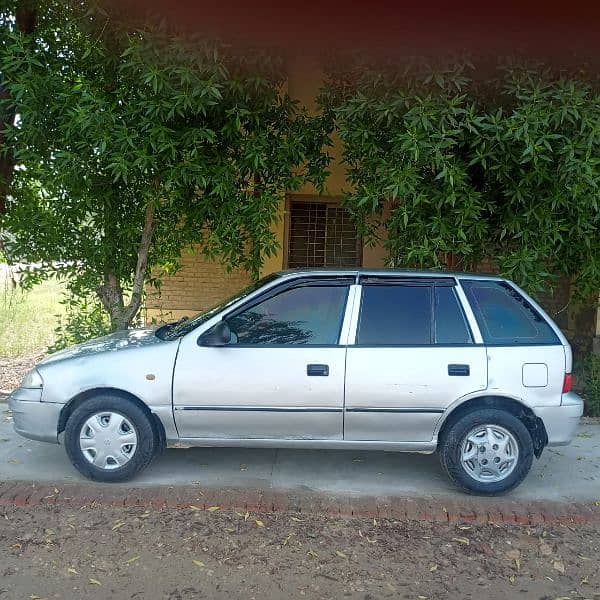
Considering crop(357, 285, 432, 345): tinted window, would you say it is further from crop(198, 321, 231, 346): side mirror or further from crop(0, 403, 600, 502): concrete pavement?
crop(0, 403, 600, 502): concrete pavement

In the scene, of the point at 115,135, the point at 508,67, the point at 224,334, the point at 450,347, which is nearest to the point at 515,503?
the point at 450,347

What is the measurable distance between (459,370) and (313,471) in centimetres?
143

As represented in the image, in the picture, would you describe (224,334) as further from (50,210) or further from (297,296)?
(50,210)

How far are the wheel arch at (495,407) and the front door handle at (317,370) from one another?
902 millimetres

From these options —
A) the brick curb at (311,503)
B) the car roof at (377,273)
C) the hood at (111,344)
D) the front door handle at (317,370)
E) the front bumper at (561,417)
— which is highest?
the car roof at (377,273)

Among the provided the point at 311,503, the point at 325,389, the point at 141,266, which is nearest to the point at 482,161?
the point at 325,389

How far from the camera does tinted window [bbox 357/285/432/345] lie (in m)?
4.57

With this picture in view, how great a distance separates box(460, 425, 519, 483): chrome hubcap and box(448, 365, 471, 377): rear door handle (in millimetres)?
400

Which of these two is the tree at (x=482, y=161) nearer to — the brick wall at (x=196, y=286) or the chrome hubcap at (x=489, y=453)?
the chrome hubcap at (x=489, y=453)

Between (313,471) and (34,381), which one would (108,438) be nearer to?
(34,381)

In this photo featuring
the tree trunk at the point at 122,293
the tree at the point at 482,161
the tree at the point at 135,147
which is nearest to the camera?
the tree at the point at 482,161

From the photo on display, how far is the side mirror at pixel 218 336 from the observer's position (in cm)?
441

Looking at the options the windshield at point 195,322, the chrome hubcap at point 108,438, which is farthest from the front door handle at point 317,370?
the chrome hubcap at point 108,438

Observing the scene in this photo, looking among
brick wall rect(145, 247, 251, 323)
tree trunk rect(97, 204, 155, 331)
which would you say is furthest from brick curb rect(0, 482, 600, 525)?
brick wall rect(145, 247, 251, 323)
